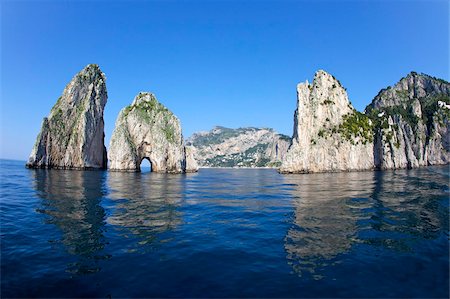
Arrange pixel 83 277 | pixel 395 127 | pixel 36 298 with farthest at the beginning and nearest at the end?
pixel 395 127
pixel 83 277
pixel 36 298

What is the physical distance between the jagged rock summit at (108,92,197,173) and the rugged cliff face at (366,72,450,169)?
3656 inches

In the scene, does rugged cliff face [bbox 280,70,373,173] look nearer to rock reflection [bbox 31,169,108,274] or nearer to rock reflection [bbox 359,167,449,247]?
rock reflection [bbox 359,167,449,247]

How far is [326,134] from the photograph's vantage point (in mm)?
115125

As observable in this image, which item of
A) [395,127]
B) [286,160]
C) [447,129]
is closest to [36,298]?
[286,160]

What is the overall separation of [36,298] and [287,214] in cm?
1747

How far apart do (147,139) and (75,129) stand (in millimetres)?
26075

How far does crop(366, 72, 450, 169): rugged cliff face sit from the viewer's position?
404 feet

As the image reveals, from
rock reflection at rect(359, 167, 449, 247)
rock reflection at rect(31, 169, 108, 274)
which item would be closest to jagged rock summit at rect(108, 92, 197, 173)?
rock reflection at rect(31, 169, 108, 274)

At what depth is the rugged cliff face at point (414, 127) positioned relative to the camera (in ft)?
404

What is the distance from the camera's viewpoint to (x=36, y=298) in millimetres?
8766

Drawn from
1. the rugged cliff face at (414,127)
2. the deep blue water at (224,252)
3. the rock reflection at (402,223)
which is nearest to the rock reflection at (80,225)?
the deep blue water at (224,252)

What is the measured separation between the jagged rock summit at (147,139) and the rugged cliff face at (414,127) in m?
92.9

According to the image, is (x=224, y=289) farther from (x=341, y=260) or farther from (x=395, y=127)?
(x=395, y=127)

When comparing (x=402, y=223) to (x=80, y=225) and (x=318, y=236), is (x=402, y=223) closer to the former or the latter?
(x=318, y=236)
